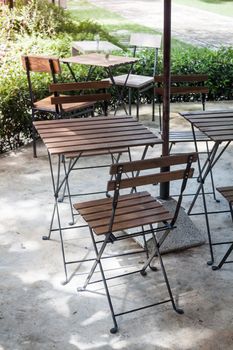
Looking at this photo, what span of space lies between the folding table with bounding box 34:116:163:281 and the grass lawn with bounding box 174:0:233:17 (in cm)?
2225

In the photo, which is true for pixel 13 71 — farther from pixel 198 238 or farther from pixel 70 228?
pixel 198 238

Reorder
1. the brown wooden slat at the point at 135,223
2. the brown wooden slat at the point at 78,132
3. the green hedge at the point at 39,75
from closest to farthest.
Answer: the brown wooden slat at the point at 135,223 → the brown wooden slat at the point at 78,132 → the green hedge at the point at 39,75

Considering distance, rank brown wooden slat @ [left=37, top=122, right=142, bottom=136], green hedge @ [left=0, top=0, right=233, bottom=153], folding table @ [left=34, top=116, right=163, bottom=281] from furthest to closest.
Result: green hedge @ [left=0, top=0, right=233, bottom=153], brown wooden slat @ [left=37, top=122, right=142, bottom=136], folding table @ [left=34, top=116, right=163, bottom=281]

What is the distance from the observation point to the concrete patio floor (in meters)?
3.03

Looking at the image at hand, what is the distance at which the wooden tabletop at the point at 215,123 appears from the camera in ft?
12.7

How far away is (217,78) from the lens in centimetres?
823

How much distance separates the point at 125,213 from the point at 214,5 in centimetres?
2678

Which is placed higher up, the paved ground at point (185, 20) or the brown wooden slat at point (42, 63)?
the brown wooden slat at point (42, 63)

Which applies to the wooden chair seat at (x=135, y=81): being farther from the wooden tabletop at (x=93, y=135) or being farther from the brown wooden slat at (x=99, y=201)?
the brown wooden slat at (x=99, y=201)

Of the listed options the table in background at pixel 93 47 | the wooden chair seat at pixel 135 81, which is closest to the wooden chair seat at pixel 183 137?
the wooden chair seat at pixel 135 81

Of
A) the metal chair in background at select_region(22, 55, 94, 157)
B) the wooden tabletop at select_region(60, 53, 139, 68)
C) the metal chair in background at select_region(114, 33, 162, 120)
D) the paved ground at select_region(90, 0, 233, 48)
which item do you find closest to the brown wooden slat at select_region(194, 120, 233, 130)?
the metal chair in background at select_region(22, 55, 94, 157)

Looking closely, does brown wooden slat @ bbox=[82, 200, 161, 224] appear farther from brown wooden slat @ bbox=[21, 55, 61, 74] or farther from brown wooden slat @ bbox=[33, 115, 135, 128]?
brown wooden slat @ bbox=[21, 55, 61, 74]

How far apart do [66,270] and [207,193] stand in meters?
1.72

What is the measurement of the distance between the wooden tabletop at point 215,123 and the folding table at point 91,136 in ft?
1.28
